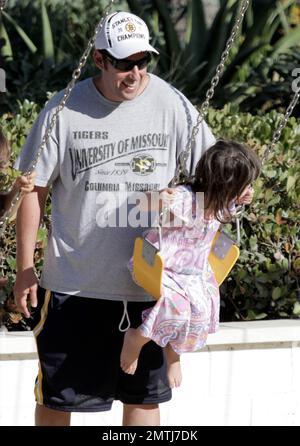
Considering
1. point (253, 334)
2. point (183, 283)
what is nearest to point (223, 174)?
point (183, 283)

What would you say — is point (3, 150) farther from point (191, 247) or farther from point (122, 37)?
point (191, 247)

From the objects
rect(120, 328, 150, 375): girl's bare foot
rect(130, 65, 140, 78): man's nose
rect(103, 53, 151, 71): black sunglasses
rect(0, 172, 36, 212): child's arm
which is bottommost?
rect(120, 328, 150, 375): girl's bare foot

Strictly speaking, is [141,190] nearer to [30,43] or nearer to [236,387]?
[236,387]

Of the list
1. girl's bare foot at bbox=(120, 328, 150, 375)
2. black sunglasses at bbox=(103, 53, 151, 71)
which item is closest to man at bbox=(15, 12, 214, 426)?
black sunglasses at bbox=(103, 53, 151, 71)

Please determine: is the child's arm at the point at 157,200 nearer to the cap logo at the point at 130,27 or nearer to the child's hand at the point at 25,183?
the child's hand at the point at 25,183

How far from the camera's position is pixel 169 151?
13.1 ft

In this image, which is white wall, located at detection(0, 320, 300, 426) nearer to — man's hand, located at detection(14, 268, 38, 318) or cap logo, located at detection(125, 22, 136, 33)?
man's hand, located at detection(14, 268, 38, 318)

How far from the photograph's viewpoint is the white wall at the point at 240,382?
4863 mm

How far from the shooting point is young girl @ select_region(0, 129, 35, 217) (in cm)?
379

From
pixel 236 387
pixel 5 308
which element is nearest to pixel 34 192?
pixel 5 308

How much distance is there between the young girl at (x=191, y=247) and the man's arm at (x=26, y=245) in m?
0.40

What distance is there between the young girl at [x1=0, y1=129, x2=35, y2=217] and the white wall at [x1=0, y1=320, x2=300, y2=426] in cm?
114

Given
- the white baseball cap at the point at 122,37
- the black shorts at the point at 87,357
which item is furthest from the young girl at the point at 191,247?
the white baseball cap at the point at 122,37

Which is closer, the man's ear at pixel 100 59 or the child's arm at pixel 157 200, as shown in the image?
the child's arm at pixel 157 200
